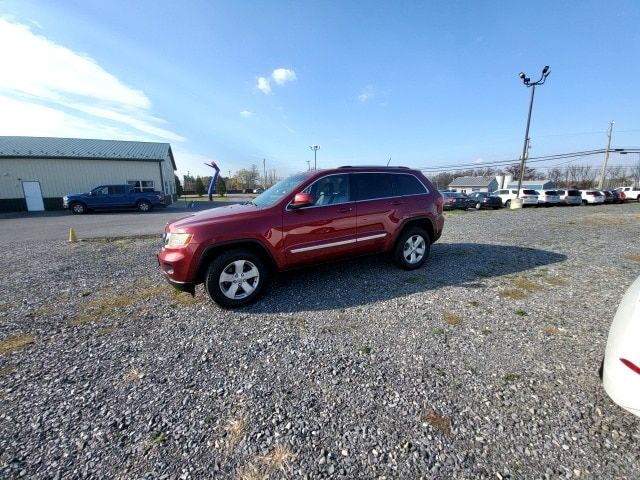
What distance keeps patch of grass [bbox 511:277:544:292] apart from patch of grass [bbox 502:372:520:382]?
2.30 m

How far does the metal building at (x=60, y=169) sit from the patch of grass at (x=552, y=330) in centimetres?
2652

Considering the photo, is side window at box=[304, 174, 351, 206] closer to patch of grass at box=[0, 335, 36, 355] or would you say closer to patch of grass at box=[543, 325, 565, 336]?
patch of grass at box=[543, 325, 565, 336]

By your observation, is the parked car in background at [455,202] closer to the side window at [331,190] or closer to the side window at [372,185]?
the side window at [372,185]

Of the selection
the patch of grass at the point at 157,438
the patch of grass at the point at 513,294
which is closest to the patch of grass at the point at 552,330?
the patch of grass at the point at 513,294

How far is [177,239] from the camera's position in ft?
11.5

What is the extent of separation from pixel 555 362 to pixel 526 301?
1.43m

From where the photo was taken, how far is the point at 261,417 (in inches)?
79.6

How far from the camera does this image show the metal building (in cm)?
1953

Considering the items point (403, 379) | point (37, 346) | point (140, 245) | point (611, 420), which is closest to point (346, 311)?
point (403, 379)

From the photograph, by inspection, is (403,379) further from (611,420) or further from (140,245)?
(140,245)

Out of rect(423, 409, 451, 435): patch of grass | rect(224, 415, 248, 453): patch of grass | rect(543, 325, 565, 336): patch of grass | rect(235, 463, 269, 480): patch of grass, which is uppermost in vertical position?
rect(543, 325, 565, 336): patch of grass

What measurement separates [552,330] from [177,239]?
14.7 feet

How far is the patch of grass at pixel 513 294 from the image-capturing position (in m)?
3.90

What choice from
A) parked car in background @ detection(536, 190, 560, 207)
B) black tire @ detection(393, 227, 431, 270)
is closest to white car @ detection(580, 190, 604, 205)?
parked car in background @ detection(536, 190, 560, 207)
